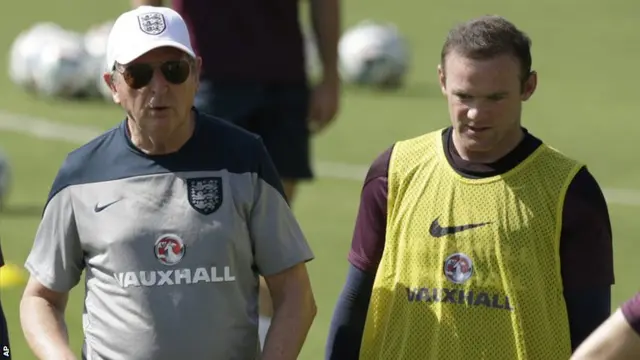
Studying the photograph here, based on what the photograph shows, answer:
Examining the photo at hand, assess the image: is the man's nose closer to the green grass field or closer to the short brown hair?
the short brown hair

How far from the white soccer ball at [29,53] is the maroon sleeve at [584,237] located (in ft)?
50.5

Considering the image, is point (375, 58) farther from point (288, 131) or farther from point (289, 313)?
point (289, 313)

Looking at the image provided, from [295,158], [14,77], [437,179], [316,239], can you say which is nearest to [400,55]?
[14,77]

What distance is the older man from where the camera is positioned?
6023 mm

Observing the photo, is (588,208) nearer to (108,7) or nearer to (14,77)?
(14,77)

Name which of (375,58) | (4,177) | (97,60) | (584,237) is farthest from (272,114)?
(375,58)

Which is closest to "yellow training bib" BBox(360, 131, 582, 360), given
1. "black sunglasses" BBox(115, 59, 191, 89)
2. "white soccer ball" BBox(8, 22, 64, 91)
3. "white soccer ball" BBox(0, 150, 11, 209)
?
"black sunglasses" BBox(115, 59, 191, 89)

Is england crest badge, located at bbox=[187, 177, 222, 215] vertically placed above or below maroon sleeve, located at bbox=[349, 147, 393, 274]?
above

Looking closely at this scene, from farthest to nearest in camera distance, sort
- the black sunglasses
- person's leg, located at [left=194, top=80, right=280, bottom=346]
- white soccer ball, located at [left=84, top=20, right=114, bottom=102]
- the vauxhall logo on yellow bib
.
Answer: white soccer ball, located at [left=84, top=20, right=114, bottom=102]
person's leg, located at [left=194, top=80, right=280, bottom=346]
the black sunglasses
the vauxhall logo on yellow bib

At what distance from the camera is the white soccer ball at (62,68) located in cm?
2025

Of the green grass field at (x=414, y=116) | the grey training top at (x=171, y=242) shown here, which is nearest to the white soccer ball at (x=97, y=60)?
the green grass field at (x=414, y=116)

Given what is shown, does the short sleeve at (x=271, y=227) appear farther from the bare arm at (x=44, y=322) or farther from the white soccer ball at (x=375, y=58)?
the white soccer ball at (x=375, y=58)

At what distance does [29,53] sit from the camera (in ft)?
68.1

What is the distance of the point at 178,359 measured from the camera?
6039 millimetres
